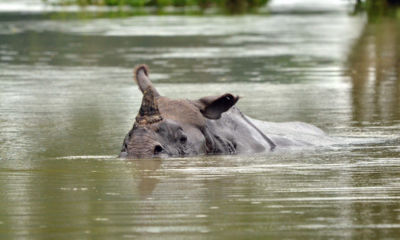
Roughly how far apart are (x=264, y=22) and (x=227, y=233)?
3707 centimetres

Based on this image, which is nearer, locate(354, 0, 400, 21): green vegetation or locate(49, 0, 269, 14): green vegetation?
locate(354, 0, 400, 21): green vegetation

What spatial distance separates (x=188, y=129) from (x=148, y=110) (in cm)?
51

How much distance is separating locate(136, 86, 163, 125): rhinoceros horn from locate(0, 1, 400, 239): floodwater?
49cm

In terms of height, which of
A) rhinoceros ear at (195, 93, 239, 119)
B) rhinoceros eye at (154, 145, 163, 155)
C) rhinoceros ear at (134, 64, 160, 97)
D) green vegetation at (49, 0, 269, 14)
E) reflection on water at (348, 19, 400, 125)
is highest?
rhinoceros ear at (134, 64, 160, 97)

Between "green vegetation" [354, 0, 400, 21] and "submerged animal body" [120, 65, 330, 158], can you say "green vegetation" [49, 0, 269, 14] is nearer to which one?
"green vegetation" [354, 0, 400, 21]

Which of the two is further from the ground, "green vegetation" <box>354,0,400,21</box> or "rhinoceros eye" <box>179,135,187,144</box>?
Answer: "rhinoceros eye" <box>179,135,187,144</box>

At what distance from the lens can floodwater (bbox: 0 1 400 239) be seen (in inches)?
336

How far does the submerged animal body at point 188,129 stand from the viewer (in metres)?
11.6

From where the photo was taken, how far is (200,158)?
1184 centimetres

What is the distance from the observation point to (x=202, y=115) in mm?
12109

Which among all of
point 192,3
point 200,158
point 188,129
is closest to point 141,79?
point 188,129

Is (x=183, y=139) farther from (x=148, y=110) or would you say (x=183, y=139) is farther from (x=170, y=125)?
(x=148, y=110)

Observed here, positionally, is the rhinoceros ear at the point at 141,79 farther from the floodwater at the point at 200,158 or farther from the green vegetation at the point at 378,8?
the green vegetation at the point at 378,8

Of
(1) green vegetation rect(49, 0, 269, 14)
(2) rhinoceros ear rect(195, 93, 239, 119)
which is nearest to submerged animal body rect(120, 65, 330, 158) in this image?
(2) rhinoceros ear rect(195, 93, 239, 119)
